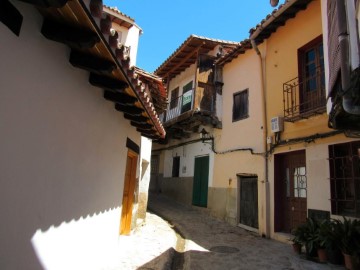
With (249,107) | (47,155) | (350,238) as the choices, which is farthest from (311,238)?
(249,107)

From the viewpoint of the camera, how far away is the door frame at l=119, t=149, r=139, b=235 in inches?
279

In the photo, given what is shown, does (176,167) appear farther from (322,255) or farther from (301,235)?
(322,255)

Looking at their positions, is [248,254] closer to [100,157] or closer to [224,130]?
[100,157]

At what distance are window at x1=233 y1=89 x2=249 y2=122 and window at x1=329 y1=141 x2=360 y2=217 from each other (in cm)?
393

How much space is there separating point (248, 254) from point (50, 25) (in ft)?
19.6

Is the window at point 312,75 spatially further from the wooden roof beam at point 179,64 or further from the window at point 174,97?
the window at point 174,97

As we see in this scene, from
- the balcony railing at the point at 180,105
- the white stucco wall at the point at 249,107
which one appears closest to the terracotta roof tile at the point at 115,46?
the white stucco wall at the point at 249,107

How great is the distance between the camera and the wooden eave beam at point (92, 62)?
3129 mm

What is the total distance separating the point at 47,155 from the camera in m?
2.87

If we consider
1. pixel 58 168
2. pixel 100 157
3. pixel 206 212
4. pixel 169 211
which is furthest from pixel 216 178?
pixel 58 168

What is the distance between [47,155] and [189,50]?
11.8 meters

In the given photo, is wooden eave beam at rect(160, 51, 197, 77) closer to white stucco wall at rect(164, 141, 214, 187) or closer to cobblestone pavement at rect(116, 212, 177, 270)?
white stucco wall at rect(164, 141, 214, 187)

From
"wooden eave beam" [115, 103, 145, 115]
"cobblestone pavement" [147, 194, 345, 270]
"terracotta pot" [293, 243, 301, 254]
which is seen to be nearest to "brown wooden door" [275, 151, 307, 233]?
"cobblestone pavement" [147, 194, 345, 270]

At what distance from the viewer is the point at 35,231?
109 inches
